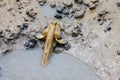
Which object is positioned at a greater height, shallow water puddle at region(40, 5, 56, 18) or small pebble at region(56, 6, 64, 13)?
small pebble at region(56, 6, 64, 13)

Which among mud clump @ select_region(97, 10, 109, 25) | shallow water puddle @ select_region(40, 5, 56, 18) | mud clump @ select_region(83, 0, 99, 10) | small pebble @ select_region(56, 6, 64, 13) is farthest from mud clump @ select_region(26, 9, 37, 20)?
mud clump @ select_region(97, 10, 109, 25)

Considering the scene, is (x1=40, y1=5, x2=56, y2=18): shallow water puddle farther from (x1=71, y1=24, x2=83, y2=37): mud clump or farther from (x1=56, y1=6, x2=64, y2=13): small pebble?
(x1=71, y1=24, x2=83, y2=37): mud clump

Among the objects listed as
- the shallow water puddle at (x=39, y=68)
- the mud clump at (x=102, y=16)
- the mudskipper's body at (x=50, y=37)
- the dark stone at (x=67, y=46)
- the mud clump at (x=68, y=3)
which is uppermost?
the mud clump at (x=68, y=3)

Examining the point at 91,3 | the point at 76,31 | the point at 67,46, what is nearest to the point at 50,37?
the point at 67,46

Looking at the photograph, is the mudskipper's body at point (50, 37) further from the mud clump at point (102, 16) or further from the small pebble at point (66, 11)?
the mud clump at point (102, 16)

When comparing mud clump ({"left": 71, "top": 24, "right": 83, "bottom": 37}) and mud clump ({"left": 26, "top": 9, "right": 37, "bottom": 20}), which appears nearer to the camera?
mud clump ({"left": 71, "top": 24, "right": 83, "bottom": 37})

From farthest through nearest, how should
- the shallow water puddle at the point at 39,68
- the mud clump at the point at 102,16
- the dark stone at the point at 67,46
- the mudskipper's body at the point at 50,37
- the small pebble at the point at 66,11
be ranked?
the small pebble at the point at 66,11 → the mud clump at the point at 102,16 → the dark stone at the point at 67,46 → the mudskipper's body at the point at 50,37 → the shallow water puddle at the point at 39,68

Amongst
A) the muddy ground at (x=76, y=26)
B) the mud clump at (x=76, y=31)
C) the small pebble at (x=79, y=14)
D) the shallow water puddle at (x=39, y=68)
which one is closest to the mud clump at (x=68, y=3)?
the muddy ground at (x=76, y=26)
